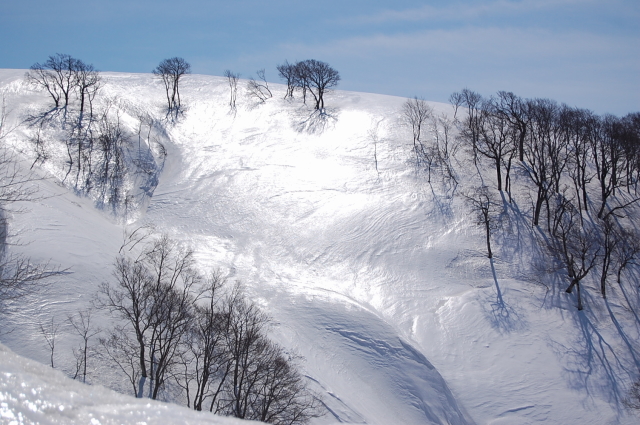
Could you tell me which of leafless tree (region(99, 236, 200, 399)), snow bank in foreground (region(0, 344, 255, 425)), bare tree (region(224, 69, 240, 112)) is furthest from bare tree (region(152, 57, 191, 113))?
snow bank in foreground (region(0, 344, 255, 425))

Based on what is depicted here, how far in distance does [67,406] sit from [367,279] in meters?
33.6

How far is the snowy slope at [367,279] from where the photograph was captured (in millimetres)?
25703

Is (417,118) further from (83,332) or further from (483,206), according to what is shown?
(83,332)

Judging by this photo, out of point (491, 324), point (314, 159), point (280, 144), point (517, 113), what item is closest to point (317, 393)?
point (491, 324)

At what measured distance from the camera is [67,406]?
7.13 ft

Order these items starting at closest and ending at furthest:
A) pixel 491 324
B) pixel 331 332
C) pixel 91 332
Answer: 1. pixel 91 332
2. pixel 331 332
3. pixel 491 324

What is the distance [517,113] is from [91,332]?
157ft

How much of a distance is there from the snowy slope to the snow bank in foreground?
851 inches

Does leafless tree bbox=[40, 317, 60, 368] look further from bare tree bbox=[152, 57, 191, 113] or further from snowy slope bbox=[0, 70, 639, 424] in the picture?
bare tree bbox=[152, 57, 191, 113]

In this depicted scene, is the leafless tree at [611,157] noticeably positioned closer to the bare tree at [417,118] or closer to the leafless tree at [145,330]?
the bare tree at [417,118]

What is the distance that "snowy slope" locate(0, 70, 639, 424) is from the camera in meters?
25.7

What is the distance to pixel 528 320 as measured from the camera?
104ft

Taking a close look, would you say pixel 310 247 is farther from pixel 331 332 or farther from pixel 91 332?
pixel 91 332

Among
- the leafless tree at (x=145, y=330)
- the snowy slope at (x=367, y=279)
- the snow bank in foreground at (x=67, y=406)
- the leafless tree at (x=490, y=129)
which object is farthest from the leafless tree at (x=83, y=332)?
the leafless tree at (x=490, y=129)
